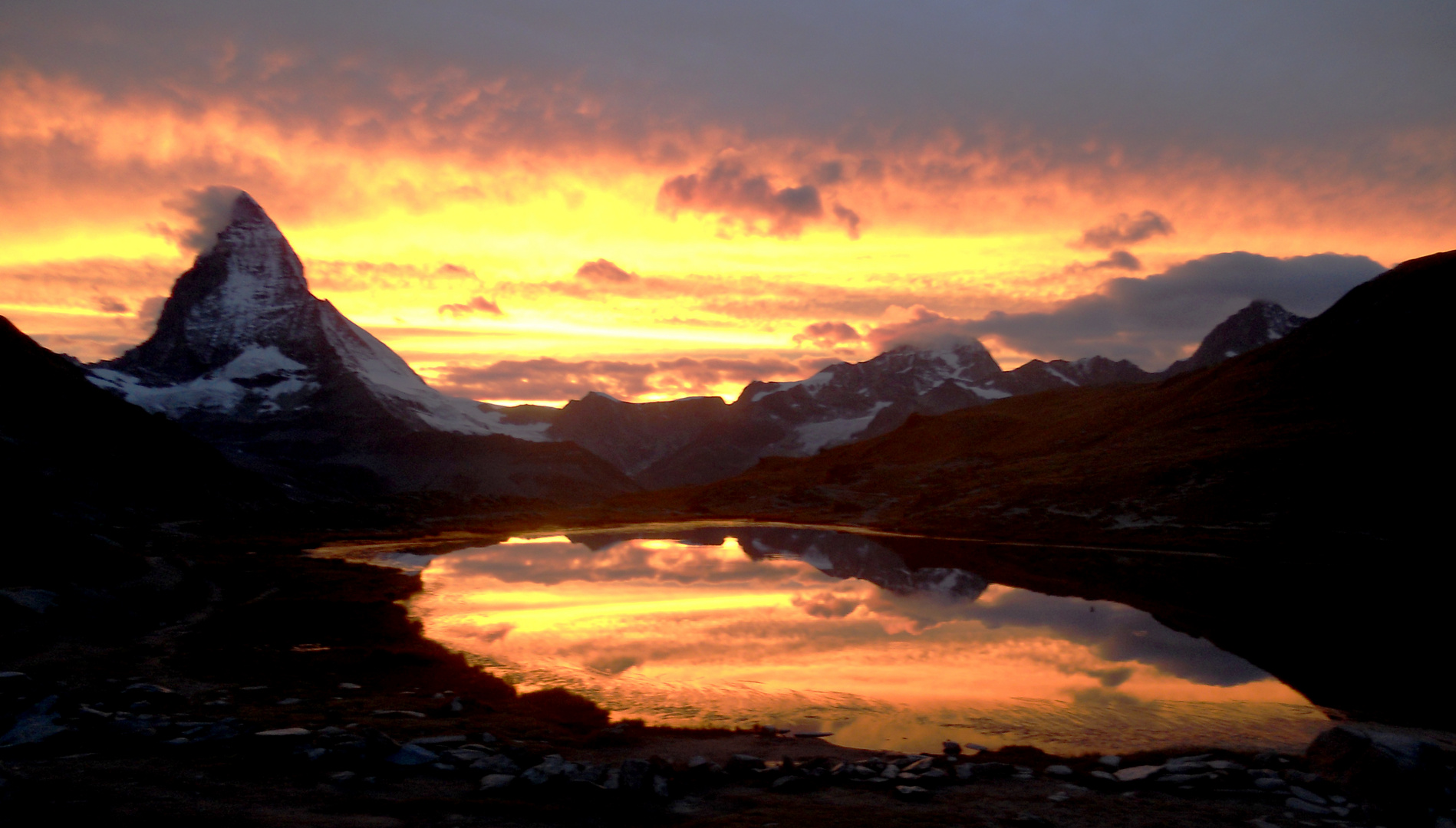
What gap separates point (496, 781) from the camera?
1227 centimetres

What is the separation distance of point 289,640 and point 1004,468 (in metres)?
113

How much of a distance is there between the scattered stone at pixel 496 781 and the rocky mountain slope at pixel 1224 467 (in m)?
65.3

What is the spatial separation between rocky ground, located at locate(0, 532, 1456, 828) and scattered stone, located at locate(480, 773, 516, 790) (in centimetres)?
3

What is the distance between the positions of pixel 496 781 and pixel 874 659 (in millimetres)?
14703

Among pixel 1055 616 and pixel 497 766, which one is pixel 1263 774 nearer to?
pixel 497 766

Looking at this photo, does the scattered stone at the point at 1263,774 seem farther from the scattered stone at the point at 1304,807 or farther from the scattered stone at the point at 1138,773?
the scattered stone at the point at 1138,773

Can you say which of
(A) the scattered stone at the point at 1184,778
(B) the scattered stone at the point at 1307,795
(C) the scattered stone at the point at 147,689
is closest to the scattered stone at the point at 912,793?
(A) the scattered stone at the point at 1184,778

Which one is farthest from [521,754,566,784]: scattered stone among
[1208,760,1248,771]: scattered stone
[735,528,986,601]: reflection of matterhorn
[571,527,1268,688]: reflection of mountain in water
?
[735,528,986,601]: reflection of matterhorn

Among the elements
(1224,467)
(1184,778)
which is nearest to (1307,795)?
(1184,778)

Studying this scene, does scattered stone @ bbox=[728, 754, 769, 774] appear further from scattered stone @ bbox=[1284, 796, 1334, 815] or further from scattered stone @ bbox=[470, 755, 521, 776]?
scattered stone @ bbox=[1284, 796, 1334, 815]

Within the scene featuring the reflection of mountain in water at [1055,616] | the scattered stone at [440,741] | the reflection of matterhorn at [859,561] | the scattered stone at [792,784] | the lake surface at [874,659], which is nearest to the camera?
the scattered stone at [792,784]

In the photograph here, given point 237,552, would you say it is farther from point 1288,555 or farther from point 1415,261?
point 1415,261

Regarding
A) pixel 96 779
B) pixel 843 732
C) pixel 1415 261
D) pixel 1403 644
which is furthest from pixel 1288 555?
pixel 1415 261

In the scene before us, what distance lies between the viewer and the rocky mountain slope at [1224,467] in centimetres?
7056
